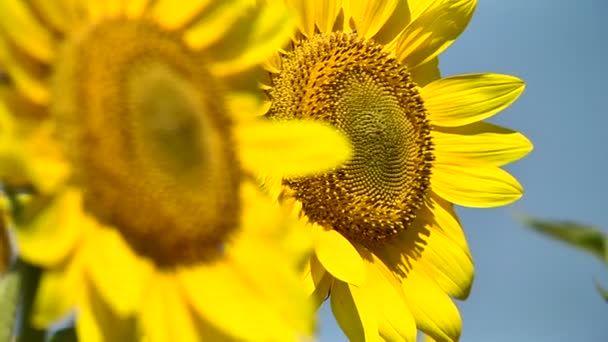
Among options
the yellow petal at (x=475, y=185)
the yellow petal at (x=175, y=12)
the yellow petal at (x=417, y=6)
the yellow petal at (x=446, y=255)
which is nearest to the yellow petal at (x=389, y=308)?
the yellow petal at (x=446, y=255)

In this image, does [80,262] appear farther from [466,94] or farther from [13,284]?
[466,94]

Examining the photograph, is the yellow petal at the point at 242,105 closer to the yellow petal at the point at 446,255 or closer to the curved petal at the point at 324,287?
the curved petal at the point at 324,287

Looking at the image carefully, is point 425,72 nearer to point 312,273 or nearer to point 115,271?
point 312,273

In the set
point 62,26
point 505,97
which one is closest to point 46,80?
point 62,26

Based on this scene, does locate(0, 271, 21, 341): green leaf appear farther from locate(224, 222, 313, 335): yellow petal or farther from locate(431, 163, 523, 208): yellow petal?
locate(431, 163, 523, 208): yellow petal

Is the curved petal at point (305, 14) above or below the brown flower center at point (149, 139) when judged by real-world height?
above

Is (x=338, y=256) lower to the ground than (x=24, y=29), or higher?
lower

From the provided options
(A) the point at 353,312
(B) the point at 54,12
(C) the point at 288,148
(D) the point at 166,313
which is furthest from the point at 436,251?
(B) the point at 54,12
